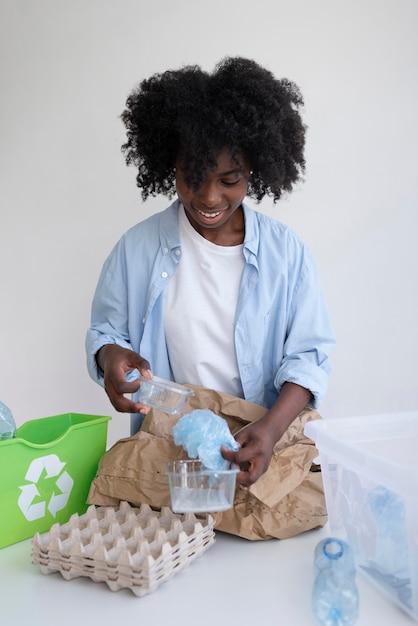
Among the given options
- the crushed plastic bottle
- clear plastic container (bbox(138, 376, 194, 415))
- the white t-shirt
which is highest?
the white t-shirt

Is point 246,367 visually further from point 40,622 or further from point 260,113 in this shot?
point 40,622

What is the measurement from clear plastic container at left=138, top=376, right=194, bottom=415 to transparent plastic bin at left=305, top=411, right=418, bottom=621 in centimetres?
21

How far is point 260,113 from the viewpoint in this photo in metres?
1.37

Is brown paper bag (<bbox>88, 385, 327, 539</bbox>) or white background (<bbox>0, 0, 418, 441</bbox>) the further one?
white background (<bbox>0, 0, 418, 441</bbox>)

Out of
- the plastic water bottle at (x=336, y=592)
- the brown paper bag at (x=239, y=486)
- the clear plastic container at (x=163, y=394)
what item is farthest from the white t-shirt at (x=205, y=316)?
the plastic water bottle at (x=336, y=592)

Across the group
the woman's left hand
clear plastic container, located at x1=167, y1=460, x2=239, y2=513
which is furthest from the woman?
clear plastic container, located at x1=167, y1=460, x2=239, y2=513

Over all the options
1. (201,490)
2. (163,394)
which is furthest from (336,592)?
(163,394)

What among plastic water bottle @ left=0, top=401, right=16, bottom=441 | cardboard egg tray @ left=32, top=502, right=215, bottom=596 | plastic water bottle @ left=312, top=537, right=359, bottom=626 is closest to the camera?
plastic water bottle @ left=312, top=537, right=359, bottom=626

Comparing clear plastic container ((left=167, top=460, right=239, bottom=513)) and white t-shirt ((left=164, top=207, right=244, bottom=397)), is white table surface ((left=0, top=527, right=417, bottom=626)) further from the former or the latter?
white t-shirt ((left=164, top=207, right=244, bottom=397))

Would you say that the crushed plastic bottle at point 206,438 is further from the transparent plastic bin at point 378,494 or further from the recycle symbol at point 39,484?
the recycle symbol at point 39,484

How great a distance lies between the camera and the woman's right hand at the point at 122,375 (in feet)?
3.89

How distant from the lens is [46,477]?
1269 millimetres

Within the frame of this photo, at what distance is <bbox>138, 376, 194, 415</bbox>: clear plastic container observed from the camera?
1158 mm

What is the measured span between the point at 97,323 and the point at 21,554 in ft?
1.66
